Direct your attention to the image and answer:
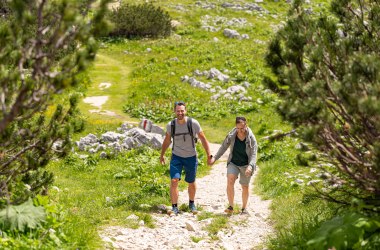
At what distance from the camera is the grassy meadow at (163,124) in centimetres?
997

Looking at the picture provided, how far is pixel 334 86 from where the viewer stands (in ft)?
20.7

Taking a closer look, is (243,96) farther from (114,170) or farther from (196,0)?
(196,0)

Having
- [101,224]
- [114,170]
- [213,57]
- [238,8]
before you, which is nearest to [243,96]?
[213,57]

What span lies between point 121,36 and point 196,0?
67.4ft

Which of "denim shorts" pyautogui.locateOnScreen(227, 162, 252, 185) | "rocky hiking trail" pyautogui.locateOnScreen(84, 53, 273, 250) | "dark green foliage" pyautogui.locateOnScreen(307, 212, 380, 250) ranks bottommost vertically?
"rocky hiking trail" pyautogui.locateOnScreen(84, 53, 273, 250)

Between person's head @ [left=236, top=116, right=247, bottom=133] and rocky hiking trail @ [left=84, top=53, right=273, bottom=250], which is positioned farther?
person's head @ [left=236, top=116, right=247, bottom=133]

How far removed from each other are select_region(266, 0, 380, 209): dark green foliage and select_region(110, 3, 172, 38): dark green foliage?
4058 cm

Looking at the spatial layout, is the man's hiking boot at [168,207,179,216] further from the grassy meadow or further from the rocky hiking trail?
the grassy meadow

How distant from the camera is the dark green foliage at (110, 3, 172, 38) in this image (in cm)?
4739

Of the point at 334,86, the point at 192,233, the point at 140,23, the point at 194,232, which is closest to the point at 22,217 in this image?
the point at 192,233

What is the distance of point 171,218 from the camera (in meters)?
11.2

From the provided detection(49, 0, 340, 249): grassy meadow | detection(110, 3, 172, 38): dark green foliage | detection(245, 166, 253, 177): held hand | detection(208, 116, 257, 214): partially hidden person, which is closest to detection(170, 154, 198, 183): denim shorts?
detection(208, 116, 257, 214): partially hidden person

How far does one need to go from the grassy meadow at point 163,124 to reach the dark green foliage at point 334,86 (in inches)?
25.7

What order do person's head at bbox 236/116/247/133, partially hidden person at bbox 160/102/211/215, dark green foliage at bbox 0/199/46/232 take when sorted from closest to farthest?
dark green foliage at bbox 0/199/46/232
person's head at bbox 236/116/247/133
partially hidden person at bbox 160/102/211/215
